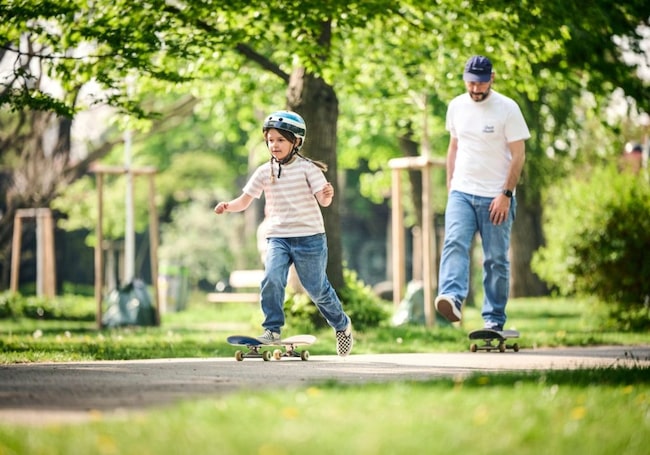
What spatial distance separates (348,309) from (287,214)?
589 cm

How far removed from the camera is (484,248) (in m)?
9.66

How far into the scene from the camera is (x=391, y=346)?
11.7 meters

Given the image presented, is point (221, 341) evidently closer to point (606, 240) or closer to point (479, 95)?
point (479, 95)

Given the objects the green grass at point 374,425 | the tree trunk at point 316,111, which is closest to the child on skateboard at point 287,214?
the green grass at point 374,425

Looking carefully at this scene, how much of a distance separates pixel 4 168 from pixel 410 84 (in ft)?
59.6

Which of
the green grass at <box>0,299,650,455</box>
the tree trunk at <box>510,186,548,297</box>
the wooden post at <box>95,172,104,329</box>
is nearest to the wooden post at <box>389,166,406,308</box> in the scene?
the wooden post at <box>95,172,104,329</box>

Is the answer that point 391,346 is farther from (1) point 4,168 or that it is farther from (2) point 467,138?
(1) point 4,168

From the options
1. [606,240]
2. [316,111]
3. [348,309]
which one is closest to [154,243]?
[348,309]

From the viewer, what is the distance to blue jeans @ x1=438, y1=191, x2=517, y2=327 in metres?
9.40

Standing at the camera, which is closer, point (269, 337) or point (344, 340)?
point (269, 337)

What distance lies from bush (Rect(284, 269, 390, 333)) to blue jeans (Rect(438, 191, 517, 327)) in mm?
4513

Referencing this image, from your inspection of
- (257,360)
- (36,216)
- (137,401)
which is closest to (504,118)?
(257,360)

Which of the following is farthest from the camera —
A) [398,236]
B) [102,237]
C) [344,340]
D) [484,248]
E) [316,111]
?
[102,237]

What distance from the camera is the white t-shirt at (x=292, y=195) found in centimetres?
874
